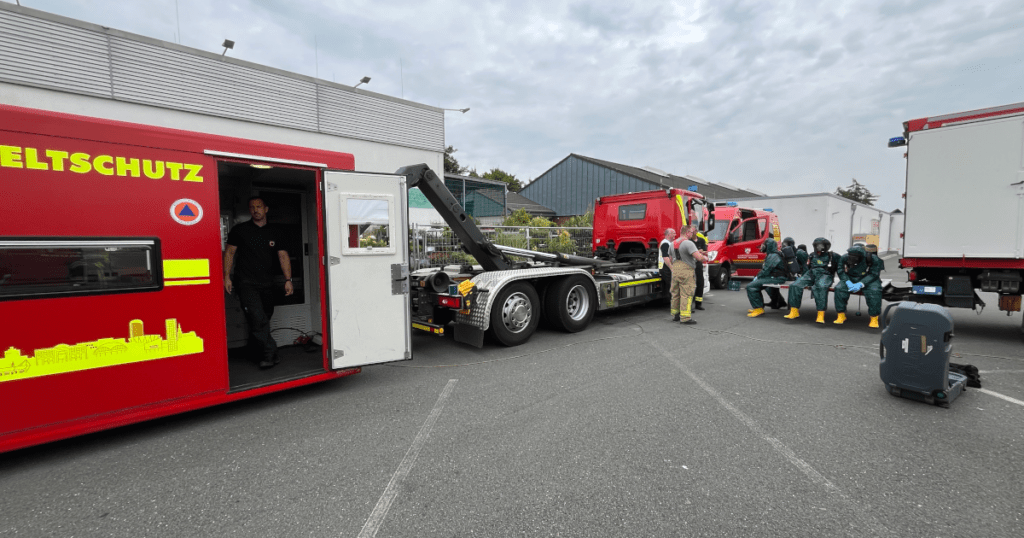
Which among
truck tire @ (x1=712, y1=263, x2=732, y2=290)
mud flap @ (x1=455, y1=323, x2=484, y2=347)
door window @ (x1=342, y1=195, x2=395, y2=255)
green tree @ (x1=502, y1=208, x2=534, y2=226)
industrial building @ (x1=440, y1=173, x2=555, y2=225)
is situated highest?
industrial building @ (x1=440, y1=173, x2=555, y2=225)

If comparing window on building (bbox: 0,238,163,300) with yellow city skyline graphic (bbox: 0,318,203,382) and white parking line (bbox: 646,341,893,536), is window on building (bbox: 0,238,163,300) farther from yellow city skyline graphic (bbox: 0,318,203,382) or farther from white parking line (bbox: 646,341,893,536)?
white parking line (bbox: 646,341,893,536)

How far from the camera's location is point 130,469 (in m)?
3.12

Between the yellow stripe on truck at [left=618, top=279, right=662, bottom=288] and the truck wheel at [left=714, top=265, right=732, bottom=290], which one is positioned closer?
the yellow stripe on truck at [left=618, top=279, right=662, bottom=288]

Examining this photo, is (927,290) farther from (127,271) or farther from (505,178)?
(505,178)

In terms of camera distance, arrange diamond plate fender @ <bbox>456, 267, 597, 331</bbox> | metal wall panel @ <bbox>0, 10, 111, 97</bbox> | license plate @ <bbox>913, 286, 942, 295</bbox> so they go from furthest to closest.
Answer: metal wall panel @ <bbox>0, 10, 111, 97</bbox>
license plate @ <bbox>913, 286, 942, 295</bbox>
diamond plate fender @ <bbox>456, 267, 597, 331</bbox>

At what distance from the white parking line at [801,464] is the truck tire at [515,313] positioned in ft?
7.95

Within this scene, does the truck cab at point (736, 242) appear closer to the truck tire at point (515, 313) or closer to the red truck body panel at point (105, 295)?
the truck tire at point (515, 313)

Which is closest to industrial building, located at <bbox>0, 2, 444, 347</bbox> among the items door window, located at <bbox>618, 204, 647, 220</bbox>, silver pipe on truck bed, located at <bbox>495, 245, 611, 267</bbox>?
silver pipe on truck bed, located at <bbox>495, 245, 611, 267</bbox>

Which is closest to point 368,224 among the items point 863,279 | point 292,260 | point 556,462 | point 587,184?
point 292,260

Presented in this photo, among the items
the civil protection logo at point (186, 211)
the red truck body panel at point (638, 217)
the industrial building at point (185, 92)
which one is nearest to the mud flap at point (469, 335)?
the civil protection logo at point (186, 211)

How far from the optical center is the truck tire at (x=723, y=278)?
1299 centimetres

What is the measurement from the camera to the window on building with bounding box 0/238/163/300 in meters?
3.03

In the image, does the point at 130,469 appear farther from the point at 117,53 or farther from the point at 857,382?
the point at 117,53

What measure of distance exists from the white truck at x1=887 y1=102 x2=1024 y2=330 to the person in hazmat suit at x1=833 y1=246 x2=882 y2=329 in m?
0.38
